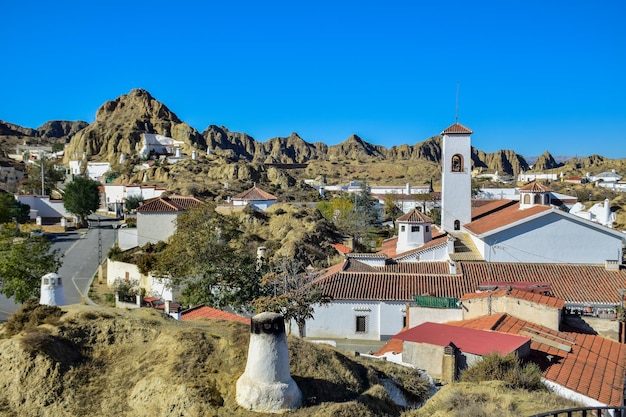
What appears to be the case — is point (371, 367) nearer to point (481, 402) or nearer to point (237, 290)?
point (481, 402)

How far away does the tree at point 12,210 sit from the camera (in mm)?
47975

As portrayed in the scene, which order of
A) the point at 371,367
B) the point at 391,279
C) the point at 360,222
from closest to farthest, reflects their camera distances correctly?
the point at 371,367, the point at 391,279, the point at 360,222

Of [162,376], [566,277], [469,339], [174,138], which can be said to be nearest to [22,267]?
[162,376]

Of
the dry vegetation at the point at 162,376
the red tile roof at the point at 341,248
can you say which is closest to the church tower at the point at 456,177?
the red tile roof at the point at 341,248

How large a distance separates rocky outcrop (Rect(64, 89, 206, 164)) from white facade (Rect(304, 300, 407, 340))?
75843 mm

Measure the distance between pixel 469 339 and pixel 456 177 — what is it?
70.8ft

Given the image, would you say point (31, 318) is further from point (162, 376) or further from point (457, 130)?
point (457, 130)

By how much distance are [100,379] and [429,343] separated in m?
7.58

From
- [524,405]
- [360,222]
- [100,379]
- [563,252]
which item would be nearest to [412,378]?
[524,405]

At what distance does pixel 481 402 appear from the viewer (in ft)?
30.1

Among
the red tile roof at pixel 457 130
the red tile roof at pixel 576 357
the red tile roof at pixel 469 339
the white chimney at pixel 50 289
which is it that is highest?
the red tile roof at pixel 457 130

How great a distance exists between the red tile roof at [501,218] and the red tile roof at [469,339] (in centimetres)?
1471

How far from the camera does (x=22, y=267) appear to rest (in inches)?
913

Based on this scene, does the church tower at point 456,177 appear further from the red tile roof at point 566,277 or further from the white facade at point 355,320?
the white facade at point 355,320
